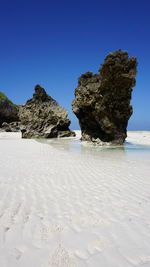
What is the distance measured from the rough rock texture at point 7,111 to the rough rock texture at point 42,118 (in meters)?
15.4

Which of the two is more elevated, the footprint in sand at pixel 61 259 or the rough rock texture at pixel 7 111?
the rough rock texture at pixel 7 111

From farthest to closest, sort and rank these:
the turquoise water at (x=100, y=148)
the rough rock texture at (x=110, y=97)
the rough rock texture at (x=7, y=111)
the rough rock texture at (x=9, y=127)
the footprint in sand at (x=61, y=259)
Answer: the rough rock texture at (x=7, y=111) < the rough rock texture at (x=9, y=127) < the rough rock texture at (x=110, y=97) < the turquoise water at (x=100, y=148) < the footprint in sand at (x=61, y=259)

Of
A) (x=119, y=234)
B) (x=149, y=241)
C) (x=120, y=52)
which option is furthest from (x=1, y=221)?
(x=120, y=52)

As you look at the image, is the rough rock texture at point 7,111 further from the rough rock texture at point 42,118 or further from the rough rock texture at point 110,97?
the rough rock texture at point 110,97

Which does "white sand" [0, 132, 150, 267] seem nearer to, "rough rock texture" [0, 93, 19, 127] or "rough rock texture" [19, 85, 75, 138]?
"rough rock texture" [19, 85, 75, 138]

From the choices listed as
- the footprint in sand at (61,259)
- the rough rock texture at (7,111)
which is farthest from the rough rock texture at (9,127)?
the footprint in sand at (61,259)

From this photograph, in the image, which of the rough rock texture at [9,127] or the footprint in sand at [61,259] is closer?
the footprint in sand at [61,259]

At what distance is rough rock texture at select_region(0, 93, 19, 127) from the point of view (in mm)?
44194

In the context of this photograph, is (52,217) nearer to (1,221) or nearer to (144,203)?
(1,221)

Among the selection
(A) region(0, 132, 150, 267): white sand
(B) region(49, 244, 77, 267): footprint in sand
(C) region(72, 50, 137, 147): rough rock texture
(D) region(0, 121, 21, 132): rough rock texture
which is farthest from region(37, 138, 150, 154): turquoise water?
(D) region(0, 121, 21, 132): rough rock texture

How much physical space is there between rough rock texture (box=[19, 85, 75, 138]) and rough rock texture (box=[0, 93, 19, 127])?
50.6 ft

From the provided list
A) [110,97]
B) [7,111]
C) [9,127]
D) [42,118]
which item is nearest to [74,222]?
[110,97]

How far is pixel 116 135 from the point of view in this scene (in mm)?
18172

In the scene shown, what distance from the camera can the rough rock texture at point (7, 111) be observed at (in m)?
44.2
